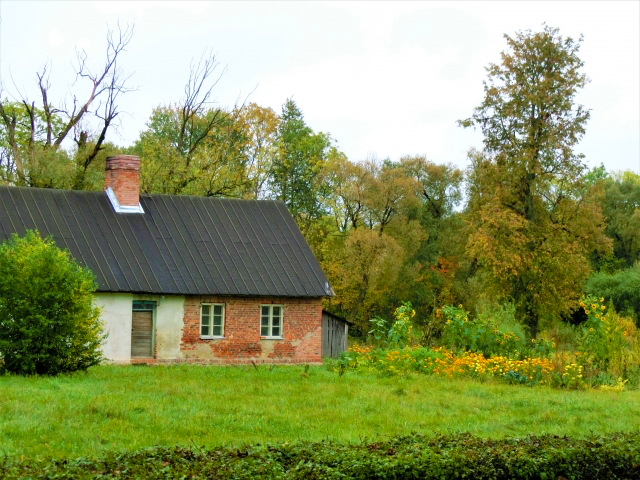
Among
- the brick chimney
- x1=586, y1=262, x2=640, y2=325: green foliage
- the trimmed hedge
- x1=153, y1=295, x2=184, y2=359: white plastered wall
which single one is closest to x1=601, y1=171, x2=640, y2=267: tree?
x1=586, y1=262, x2=640, y2=325: green foliage

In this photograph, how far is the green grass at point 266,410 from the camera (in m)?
11.3

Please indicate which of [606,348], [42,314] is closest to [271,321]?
[42,314]

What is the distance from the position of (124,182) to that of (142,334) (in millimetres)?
5128

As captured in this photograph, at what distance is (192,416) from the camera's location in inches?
510

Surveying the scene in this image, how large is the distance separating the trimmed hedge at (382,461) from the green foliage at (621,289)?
109 feet

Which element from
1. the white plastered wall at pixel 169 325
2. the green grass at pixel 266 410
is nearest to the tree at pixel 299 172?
the white plastered wall at pixel 169 325

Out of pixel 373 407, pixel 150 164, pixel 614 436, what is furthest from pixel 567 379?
pixel 150 164

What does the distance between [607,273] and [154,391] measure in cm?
3692

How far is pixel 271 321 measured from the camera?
85.9ft

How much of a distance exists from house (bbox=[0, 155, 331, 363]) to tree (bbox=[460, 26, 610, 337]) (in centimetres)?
1046

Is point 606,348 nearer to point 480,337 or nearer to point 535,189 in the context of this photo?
point 480,337

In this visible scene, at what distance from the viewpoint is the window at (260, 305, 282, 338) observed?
26125 mm

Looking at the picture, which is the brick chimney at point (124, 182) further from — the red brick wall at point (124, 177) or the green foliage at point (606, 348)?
the green foliage at point (606, 348)

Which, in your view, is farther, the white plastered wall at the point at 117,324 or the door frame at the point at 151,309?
the door frame at the point at 151,309
